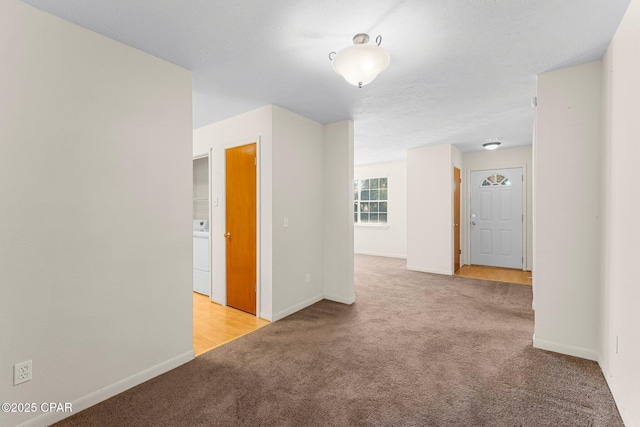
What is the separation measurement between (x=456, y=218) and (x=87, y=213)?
5828 mm

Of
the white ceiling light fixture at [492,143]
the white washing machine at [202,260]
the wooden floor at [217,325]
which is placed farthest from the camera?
the white ceiling light fixture at [492,143]

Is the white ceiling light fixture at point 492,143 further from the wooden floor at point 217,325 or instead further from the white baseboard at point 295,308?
the wooden floor at point 217,325

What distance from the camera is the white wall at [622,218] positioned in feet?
5.19

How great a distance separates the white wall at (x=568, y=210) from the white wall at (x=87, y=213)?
3119 millimetres

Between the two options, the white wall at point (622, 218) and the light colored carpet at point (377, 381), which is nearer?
the white wall at point (622, 218)

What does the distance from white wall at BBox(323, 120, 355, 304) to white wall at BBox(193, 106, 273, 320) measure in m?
1.00

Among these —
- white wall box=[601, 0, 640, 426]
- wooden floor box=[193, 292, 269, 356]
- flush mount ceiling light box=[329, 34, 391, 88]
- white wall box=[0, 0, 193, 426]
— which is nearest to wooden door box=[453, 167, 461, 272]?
white wall box=[601, 0, 640, 426]

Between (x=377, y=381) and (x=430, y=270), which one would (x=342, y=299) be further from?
(x=430, y=270)

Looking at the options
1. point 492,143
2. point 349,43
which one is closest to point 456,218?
point 492,143

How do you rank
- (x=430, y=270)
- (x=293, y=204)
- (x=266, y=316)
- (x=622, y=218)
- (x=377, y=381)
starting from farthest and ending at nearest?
(x=430, y=270) → (x=293, y=204) → (x=266, y=316) → (x=377, y=381) → (x=622, y=218)

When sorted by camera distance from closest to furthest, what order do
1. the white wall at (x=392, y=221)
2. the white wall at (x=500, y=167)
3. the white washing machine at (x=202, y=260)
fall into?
the white washing machine at (x=202, y=260)
the white wall at (x=500, y=167)
the white wall at (x=392, y=221)

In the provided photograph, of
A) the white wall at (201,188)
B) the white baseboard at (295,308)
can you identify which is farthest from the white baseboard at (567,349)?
the white wall at (201,188)

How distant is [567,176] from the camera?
8.09 feet

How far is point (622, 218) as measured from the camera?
1806 mm
